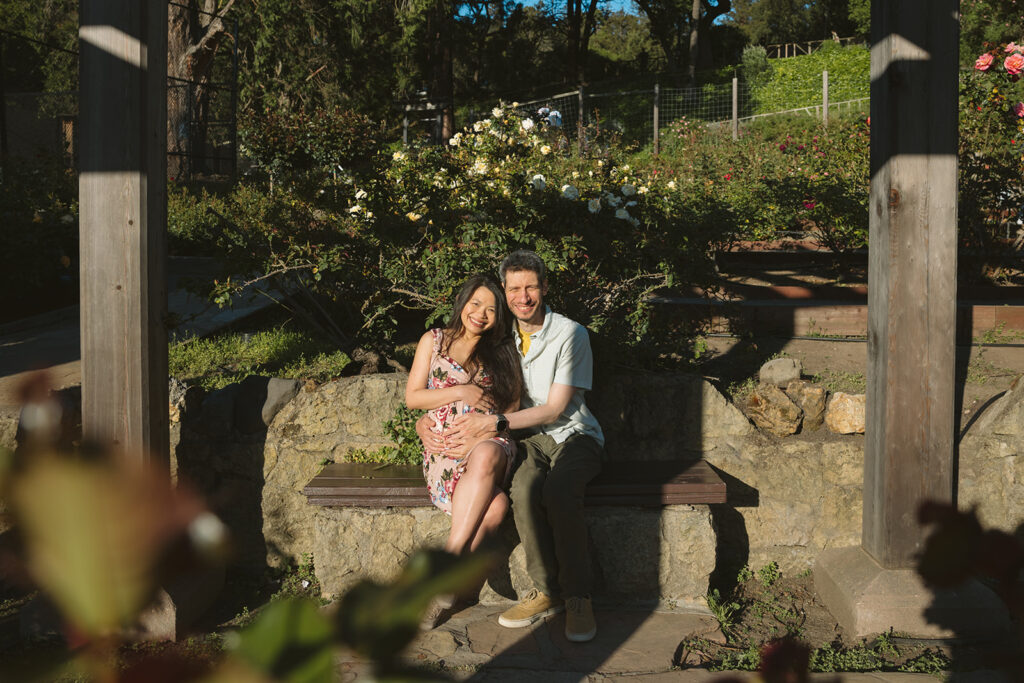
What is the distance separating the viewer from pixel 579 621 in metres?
3.45

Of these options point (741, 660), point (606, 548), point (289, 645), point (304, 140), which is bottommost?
point (741, 660)

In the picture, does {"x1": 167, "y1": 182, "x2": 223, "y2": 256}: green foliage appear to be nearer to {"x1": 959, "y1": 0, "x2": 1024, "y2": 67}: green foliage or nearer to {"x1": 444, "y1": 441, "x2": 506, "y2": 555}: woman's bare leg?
{"x1": 444, "y1": 441, "x2": 506, "y2": 555}: woman's bare leg

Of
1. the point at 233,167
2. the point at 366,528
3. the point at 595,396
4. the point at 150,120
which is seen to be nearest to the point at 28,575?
the point at 150,120

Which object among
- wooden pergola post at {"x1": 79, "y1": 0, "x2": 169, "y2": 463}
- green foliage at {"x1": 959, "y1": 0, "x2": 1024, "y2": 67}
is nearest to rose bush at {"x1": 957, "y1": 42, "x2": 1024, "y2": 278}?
wooden pergola post at {"x1": 79, "y1": 0, "x2": 169, "y2": 463}

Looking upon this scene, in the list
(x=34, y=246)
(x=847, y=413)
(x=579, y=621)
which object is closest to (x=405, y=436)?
(x=579, y=621)

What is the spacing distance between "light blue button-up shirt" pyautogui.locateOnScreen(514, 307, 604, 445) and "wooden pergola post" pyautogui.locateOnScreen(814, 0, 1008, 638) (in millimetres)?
1111

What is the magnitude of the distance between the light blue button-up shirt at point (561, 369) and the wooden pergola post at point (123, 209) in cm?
147

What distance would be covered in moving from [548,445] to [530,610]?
685mm

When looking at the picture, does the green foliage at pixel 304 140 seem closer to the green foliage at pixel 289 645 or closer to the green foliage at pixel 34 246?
the green foliage at pixel 34 246

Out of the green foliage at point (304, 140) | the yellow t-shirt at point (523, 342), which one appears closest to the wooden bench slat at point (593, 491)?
the yellow t-shirt at point (523, 342)

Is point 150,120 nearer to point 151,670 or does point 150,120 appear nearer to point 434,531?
point 434,531

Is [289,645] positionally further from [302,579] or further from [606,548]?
[302,579]

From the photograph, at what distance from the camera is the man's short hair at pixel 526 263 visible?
3846 millimetres

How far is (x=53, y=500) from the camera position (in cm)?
33
